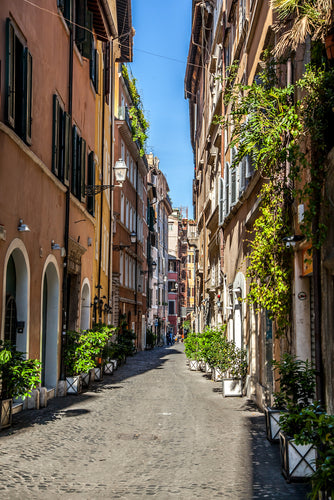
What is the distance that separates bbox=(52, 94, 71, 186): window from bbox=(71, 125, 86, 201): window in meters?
1.03

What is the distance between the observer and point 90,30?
18891 mm

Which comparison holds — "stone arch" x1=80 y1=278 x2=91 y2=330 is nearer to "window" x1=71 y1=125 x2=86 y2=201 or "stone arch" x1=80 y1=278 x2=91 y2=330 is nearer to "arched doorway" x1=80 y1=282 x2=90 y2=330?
"arched doorway" x1=80 y1=282 x2=90 y2=330

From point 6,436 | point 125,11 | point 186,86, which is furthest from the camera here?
point 186,86

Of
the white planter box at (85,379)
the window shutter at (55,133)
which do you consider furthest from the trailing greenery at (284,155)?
the white planter box at (85,379)

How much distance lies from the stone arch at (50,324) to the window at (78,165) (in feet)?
9.50

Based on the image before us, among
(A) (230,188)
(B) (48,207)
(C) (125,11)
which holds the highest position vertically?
(C) (125,11)

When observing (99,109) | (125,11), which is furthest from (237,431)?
(125,11)

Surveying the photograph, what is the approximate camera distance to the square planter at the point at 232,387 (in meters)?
14.9

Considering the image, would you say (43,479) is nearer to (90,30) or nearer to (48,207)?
(48,207)

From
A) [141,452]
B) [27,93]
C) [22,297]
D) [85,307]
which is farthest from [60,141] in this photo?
[141,452]

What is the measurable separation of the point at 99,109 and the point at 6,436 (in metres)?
16.6

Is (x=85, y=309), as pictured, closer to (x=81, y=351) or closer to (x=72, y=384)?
(x=81, y=351)

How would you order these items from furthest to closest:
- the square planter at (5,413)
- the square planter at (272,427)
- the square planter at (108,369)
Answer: the square planter at (108,369) → the square planter at (5,413) → the square planter at (272,427)

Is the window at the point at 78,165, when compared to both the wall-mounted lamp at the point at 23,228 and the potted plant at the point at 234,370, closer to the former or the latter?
the wall-mounted lamp at the point at 23,228
